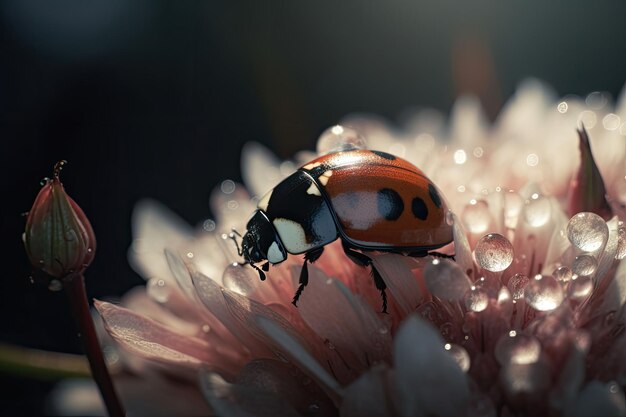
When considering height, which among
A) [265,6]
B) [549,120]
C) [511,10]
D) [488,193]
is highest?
[511,10]

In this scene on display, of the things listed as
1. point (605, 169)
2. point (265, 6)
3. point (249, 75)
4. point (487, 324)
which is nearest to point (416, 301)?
point (487, 324)

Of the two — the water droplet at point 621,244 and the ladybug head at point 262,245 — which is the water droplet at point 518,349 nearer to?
the water droplet at point 621,244

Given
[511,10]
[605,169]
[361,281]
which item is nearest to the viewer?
[361,281]

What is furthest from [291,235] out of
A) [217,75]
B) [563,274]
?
[217,75]

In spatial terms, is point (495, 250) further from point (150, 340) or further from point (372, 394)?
point (150, 340)

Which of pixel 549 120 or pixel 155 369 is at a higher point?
pixel 549 120

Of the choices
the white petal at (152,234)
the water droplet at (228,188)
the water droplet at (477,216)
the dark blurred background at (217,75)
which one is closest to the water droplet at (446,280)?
the water droplet at (477,216)

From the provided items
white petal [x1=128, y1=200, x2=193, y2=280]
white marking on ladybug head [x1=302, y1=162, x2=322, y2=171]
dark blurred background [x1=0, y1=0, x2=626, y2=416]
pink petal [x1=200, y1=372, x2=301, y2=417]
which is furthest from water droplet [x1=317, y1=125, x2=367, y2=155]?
dark blurred background [x1=0, y1=0, x2=626, y2=416]

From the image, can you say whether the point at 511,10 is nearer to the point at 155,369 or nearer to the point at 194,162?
the point at 194,162
